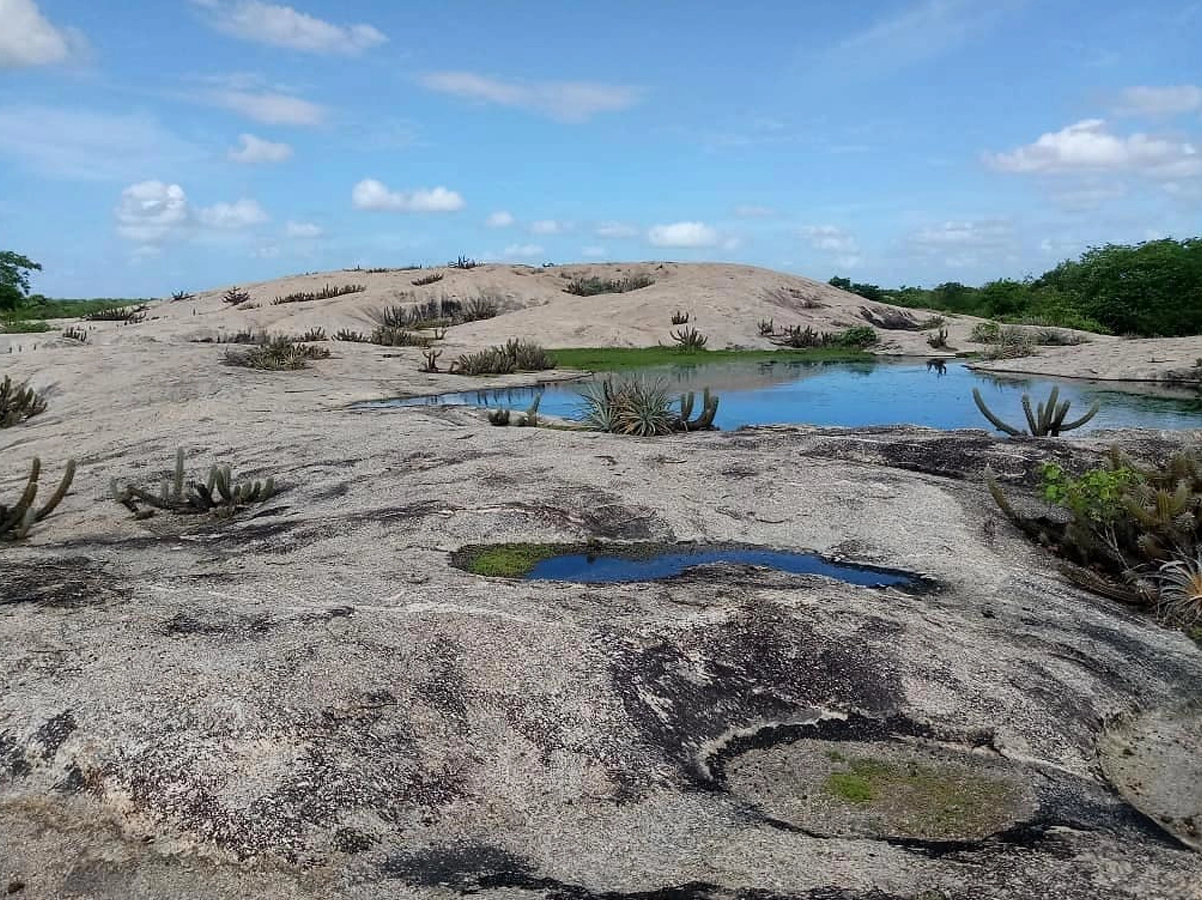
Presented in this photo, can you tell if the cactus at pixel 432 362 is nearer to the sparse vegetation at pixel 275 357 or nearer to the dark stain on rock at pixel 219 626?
the sparse vegetation at pixel 275 357

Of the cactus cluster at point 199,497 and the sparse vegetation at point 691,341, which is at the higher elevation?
the sparse vegetation at point 691,341

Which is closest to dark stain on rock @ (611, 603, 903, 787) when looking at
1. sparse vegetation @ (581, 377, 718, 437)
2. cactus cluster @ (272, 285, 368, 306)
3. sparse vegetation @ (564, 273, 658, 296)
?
sparse vegetation @ (581, 377, 718, 437)

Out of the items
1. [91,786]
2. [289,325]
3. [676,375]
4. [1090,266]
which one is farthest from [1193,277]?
[91,786]

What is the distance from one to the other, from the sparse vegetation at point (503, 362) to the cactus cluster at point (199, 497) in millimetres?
13064

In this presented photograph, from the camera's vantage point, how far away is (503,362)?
23.0 metres

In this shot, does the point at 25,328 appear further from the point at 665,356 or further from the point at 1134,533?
the point at 1134,533

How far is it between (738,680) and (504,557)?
2539 millimetres

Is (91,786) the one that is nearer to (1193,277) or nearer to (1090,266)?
(1193,277)

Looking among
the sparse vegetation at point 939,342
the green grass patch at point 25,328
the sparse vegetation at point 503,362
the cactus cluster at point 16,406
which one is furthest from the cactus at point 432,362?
the sparse vegetation at point 939,342

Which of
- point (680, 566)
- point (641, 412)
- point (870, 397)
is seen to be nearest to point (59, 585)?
point (680, 566)

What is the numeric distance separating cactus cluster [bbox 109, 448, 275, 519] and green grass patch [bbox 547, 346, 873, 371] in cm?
1470

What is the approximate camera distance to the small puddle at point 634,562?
23.7 ft

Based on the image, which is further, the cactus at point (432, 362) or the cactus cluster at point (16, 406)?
the cactus at point (432, 362)

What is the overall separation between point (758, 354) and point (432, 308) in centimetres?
1426
